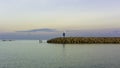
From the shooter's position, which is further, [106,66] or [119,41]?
[119,41]

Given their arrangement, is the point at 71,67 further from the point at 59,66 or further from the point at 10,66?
the point at 10,66

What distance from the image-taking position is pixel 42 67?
3497cm

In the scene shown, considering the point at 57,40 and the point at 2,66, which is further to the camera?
the point at 57,40

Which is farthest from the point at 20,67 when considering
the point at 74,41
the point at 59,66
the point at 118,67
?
the point at 74,41

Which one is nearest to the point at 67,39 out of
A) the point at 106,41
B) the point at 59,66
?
the point at 106,41

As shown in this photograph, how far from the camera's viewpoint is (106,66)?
35.5 meters

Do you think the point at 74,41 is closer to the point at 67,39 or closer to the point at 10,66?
the point at 67,39

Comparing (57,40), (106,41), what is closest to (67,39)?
(57,40)

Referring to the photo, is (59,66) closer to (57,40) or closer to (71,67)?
(71,67)

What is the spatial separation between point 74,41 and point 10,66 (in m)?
85.7

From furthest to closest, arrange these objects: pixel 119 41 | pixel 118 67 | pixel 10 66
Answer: pixel 119 41
pixel 10 66
pixel 118 67

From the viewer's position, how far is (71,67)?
35.2m

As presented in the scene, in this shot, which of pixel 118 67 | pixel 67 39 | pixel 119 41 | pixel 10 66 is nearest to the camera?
pixel 118 67

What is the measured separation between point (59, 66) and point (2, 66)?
25.5 ft
